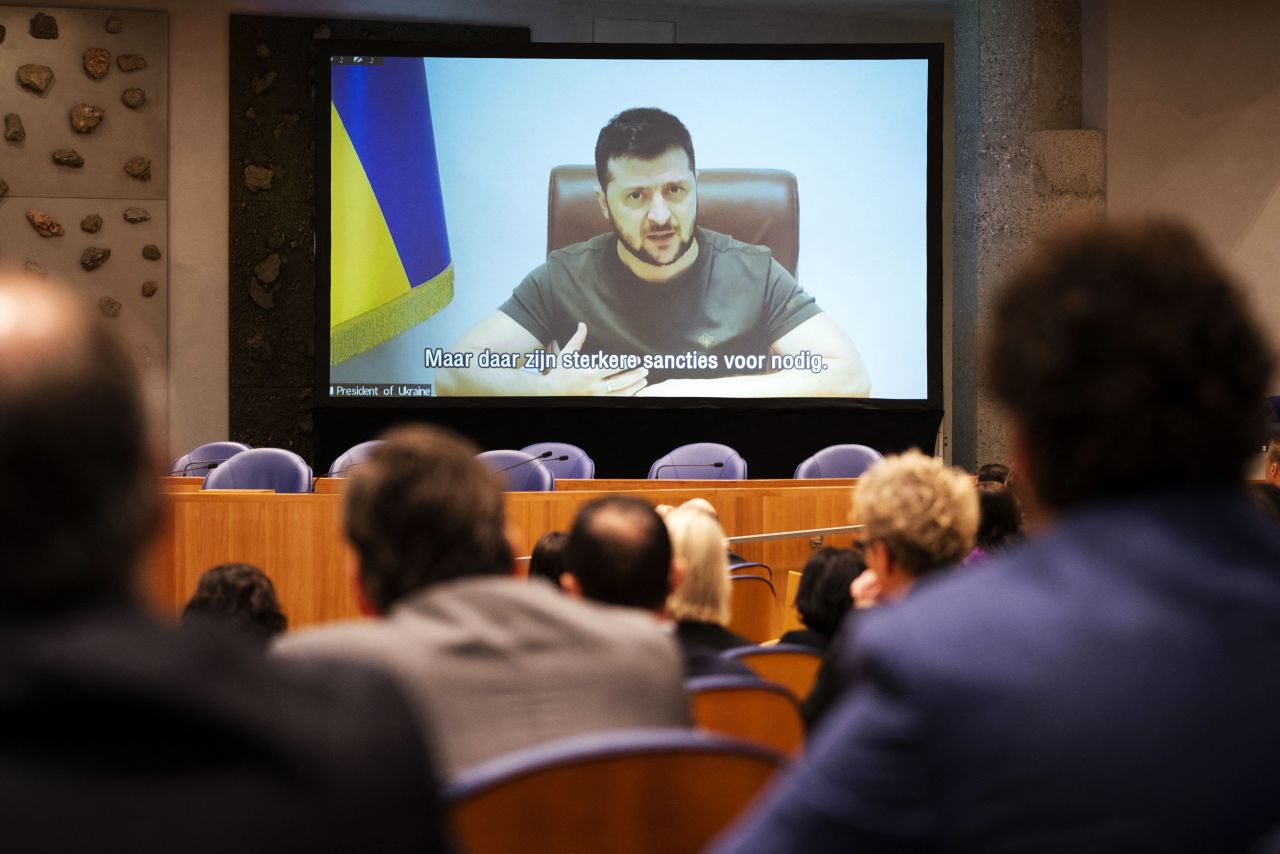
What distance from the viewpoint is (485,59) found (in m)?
8.88

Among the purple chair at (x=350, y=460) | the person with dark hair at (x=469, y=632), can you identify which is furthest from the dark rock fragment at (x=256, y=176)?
the person with dark hair at (x=469, y=632)

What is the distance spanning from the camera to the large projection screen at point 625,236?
29.0 feet

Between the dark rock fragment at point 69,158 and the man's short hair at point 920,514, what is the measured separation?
28.8ft

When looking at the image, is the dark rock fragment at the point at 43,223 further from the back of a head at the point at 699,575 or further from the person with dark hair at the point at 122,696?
the person with dark hair at the point at 122,696

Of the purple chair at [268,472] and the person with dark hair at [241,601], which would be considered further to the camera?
the purple chair at [268,472]

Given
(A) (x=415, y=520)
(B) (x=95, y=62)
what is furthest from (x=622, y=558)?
(B) (x=95, y=62)

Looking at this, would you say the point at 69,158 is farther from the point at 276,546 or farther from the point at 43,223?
the point at 276,546

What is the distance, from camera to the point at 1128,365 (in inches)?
34.1

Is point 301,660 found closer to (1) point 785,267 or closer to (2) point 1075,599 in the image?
(2) point 1075,599

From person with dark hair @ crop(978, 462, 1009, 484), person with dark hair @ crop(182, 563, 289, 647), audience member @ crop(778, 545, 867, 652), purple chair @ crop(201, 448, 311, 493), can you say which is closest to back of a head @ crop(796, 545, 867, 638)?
audience member @ crop(778, 545, 867, 652)

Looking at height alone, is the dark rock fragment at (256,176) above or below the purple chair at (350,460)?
above

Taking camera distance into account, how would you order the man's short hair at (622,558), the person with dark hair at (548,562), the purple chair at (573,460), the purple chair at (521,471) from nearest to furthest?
the man's short hair at (622,558) → the person with dark hair at (548,562) → the purple chair at (521,471) → the purple chair at (573,460)

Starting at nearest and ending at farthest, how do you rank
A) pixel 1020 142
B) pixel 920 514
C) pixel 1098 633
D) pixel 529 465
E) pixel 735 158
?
1. pixel 1098 633
2. pixel 920 514
3. pixel 529 465
4. pixel 1020 142
5. pixel 735 158

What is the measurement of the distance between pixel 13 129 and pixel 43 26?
2.59 ft
